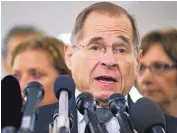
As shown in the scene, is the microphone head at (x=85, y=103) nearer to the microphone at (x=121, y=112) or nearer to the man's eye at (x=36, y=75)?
the microphone at (x=121, y=112)

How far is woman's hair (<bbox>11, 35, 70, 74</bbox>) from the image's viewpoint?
1.89m

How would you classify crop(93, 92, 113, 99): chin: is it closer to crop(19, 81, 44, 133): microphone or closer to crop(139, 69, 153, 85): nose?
crop(139, 69, 153, 85): nose

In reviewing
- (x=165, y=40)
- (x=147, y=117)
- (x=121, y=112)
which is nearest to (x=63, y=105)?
(x=121, y=112)

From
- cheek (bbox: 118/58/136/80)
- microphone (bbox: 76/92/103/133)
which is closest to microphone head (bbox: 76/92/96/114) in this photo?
microphone (bbox: 76/92/103/133)

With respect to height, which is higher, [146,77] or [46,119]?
[146,77]

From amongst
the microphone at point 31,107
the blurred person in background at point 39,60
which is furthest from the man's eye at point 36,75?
the microphone at point 31,107

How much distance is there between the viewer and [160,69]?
→ 1.92m

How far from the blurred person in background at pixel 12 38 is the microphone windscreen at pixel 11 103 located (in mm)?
311

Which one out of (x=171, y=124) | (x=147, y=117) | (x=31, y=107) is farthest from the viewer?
(x=171, y=124)

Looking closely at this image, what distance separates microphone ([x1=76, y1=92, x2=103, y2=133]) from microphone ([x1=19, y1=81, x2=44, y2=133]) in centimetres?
16

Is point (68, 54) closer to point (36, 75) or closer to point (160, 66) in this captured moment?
point (36, 75)

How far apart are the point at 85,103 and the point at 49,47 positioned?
0.65 metres

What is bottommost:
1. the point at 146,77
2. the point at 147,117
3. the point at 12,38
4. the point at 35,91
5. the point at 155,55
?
the point at 147,117

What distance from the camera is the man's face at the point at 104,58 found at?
6.00 feet
